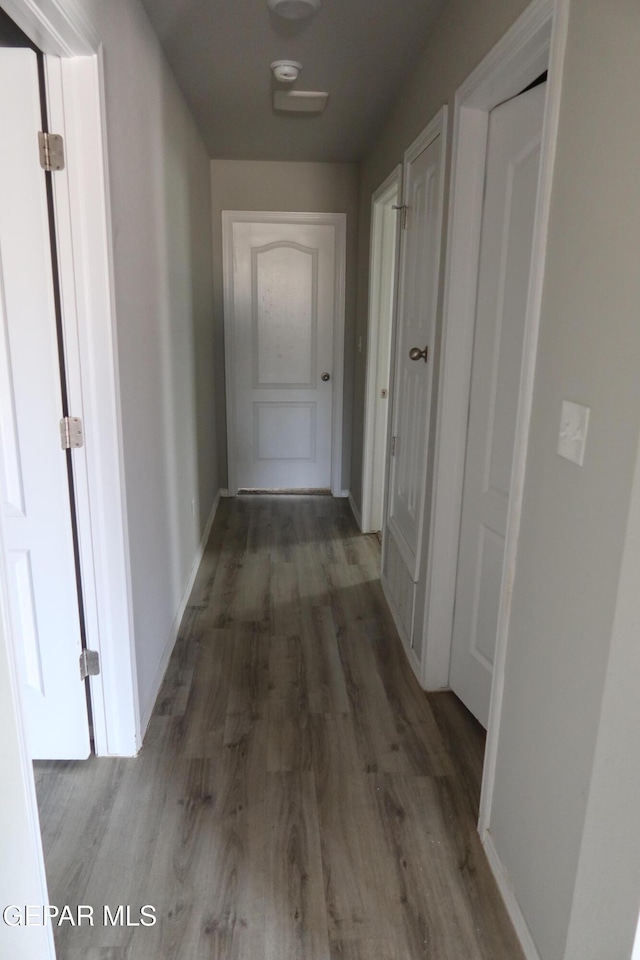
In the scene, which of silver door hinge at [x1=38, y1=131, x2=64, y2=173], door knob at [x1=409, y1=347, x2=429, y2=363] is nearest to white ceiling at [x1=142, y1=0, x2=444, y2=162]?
silver door hinge at [x1=38, y1=131, x2=64, y2=173]

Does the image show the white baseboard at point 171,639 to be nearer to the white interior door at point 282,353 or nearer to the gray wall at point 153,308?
the gray wall at point 153,308

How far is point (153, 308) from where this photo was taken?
7.83ft

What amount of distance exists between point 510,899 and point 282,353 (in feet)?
12.7

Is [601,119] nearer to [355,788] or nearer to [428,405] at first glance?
[428,405]

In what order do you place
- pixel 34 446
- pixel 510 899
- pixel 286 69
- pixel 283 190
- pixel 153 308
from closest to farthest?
pixel 510 899 < pixel 34 446 < pixel 153 308 < pixel 286 69 < pixel 283 190

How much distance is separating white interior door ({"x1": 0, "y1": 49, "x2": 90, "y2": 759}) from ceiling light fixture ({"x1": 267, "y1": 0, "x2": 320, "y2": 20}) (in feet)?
3.04

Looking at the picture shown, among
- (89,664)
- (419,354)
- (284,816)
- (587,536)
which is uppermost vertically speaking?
(419,354)

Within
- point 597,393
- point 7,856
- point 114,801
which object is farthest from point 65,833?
point 597,393

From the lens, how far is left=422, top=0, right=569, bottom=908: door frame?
1.35 m

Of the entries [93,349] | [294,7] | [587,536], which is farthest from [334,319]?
[587,536]

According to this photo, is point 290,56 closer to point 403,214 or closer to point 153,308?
point 403,214

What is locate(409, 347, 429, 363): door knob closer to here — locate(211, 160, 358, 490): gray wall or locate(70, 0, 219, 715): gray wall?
locate(70, 0, 219, 715): gray wall

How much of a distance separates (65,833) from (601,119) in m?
2.13

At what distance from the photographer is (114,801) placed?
6.14 feet
